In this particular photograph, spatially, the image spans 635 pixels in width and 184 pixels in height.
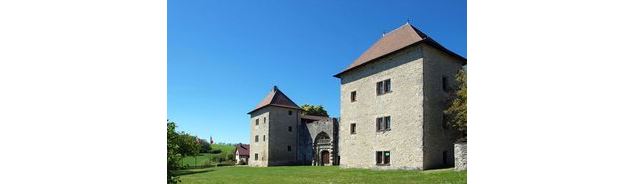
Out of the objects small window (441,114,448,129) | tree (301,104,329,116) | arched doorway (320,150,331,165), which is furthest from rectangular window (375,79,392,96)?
tree (301,104,329,116)

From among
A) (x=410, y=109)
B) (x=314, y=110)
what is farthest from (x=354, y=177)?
(x=314, y=110)

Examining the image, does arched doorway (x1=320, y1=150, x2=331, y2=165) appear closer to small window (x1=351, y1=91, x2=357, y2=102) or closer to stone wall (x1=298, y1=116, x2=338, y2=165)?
stone wall (x1=298, y1=116, x2=338, y2=165)

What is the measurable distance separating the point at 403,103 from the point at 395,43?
2.19m

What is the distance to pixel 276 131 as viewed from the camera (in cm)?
2348

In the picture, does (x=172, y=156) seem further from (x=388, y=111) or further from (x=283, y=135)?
(x=283, y=135)

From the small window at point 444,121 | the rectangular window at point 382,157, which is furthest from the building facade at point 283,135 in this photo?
the small window at point 444,121

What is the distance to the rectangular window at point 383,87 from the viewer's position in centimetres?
1350

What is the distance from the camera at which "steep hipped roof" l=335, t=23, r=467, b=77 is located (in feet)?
41.4

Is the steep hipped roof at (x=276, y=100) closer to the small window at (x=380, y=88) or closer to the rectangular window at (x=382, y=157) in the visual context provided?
the small window at (x=380, y=88)

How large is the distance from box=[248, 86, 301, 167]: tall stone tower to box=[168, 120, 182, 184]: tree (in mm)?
19052
